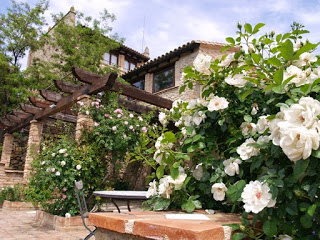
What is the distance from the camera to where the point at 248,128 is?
1.62 metres

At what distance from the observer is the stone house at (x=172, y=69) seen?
1093 centimetres

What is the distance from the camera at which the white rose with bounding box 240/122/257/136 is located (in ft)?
5.14

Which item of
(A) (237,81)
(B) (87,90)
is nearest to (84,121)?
(B) (87,90)

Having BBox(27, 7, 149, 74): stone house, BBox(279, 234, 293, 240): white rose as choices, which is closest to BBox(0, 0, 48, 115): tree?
BBox(27, 7, 149, 74): stone house

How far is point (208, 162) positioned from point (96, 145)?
449cm

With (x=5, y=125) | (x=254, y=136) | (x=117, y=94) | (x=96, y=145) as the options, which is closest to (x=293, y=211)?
(x=254, y=136)

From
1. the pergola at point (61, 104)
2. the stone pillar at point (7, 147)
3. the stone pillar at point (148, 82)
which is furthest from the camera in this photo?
the stone pillar at point (148, 82)

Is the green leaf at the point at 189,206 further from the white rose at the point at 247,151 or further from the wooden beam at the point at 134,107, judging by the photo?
the wooden beam at the point at 134,107

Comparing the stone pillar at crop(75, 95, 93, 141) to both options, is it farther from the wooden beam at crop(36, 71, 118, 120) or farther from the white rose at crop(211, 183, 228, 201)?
the white rose at crop(211, 183, 228, 201)

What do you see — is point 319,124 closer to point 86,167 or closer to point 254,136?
point 254,136

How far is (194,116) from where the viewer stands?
5.99 ft

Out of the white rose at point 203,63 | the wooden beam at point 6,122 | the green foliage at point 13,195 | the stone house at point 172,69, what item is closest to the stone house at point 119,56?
the stone house at point 172,69

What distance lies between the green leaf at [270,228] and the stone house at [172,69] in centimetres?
915

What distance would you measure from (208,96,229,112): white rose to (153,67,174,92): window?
1013cm
